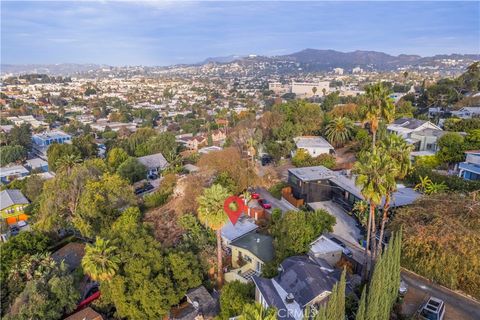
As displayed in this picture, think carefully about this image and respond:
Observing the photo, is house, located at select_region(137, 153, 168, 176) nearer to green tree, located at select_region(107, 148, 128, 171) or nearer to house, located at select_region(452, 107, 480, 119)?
green tree, located at select_region(107, 148, 128, 171)

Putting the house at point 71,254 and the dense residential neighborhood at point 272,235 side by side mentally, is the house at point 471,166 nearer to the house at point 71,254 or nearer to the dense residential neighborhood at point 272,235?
the dense residential neighborhood at point 272,235

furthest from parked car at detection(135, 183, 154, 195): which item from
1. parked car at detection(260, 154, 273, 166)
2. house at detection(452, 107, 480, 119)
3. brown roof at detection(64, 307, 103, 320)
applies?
house at detection(452, 107, 480, 119)

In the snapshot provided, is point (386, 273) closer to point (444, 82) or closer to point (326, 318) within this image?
point (326, 318)

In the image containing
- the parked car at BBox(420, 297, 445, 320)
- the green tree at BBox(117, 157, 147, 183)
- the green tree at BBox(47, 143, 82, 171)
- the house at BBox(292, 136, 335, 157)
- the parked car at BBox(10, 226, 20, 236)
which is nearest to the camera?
the parked car at BBox(420, 297, 445, 320)

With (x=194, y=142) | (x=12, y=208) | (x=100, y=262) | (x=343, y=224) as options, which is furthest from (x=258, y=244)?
(x=194, y=142)

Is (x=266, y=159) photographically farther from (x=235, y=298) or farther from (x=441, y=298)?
(x=441, y=298)

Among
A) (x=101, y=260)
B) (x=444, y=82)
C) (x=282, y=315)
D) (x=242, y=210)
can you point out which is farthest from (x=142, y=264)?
(x=444, y=82)
